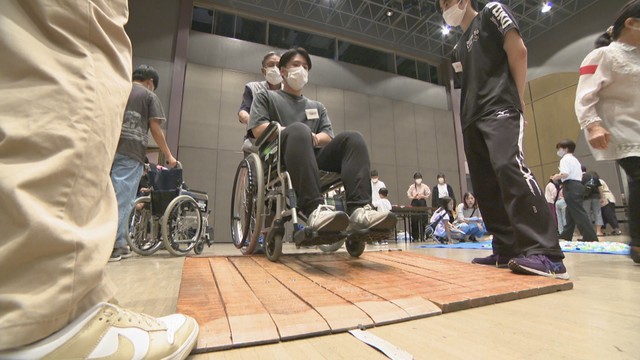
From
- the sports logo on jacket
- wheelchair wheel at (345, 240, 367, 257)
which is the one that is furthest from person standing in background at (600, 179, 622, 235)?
wheelchair wheel at (345, 240, 367, 257)

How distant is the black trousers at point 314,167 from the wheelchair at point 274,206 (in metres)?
0.07

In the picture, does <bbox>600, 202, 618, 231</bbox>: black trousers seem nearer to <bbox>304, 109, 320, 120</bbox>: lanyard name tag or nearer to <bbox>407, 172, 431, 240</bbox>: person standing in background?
<bbox>407, 172, 431, 240</bbox>: person standing in background

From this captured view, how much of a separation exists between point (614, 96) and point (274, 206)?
1939 mm

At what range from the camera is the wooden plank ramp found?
0.61 m

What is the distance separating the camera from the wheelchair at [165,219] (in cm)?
250

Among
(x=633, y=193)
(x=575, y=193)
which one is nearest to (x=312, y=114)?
(x=633, y=193)

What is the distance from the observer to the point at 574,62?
25.2ft

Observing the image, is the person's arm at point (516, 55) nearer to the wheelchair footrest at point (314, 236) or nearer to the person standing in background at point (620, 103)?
the person standing in background at point (620, 103)

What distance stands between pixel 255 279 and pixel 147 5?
25.3ft

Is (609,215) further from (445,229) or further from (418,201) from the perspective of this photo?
(445,229)

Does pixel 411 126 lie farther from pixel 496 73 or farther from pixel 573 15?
pixel 496 73

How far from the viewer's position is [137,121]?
2.21 m

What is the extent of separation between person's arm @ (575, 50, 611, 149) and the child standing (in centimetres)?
47

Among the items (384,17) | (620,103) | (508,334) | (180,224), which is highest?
(384,17)
